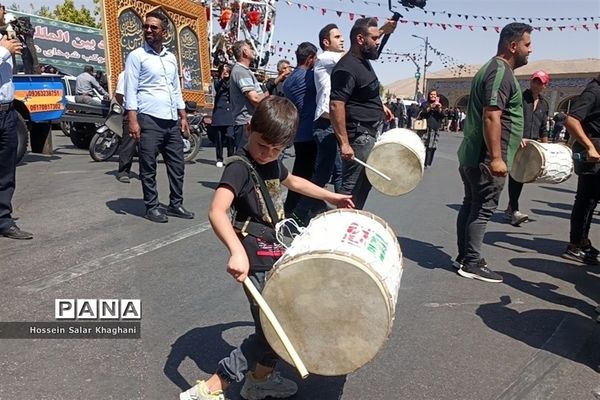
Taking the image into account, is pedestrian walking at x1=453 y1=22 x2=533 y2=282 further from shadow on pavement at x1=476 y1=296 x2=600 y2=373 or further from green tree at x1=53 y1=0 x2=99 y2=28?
green tree at x1=53 y1=0 x2=99 y2=28

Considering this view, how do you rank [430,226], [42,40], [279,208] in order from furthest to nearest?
1. [42,40]
2. [430,226]
3. [279,208]

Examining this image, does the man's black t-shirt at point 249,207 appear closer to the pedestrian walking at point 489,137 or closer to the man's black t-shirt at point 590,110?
the pedestrian walking at point 489,137

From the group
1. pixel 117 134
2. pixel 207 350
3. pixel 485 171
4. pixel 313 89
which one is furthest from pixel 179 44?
pixel 207 350

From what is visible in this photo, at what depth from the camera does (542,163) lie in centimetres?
538

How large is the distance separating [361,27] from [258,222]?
282cm

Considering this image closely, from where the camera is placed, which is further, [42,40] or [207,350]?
[42,40]

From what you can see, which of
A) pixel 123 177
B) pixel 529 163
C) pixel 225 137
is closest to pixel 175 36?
pixel 225 137

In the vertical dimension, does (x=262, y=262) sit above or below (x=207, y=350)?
above

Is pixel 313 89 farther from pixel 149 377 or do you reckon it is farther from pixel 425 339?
pixel 149 377

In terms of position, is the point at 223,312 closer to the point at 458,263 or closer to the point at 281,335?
the point at 281,335

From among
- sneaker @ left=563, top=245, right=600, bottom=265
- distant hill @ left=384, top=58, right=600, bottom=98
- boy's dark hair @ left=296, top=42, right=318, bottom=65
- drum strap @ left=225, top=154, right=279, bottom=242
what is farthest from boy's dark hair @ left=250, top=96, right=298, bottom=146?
distant hill @ left=384, top=58, right=600, bottom=98

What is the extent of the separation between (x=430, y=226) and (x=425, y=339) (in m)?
3.10

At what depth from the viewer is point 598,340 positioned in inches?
133

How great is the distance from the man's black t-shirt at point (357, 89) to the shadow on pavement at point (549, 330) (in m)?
1.91
